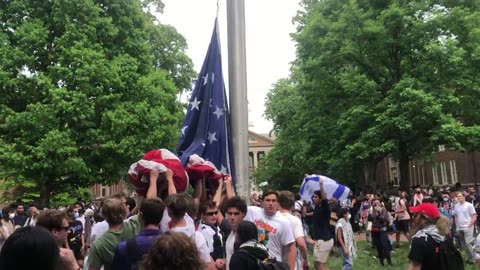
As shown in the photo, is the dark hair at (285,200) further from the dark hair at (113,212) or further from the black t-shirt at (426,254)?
the dark hair at (113,212)

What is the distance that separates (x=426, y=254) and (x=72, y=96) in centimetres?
1967

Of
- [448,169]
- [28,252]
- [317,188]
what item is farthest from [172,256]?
[448,169]

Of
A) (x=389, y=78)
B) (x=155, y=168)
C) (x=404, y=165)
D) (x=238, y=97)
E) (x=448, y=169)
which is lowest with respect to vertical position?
(x=155, y=168)

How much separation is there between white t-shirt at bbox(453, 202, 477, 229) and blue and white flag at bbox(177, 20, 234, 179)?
9.02 meters

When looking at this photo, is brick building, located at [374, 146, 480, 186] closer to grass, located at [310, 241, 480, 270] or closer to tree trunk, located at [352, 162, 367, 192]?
tree trunk, located at [352, 162, 367, 192]

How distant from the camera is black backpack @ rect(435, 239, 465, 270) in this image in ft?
16.6

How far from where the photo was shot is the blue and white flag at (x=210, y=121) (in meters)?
7.12

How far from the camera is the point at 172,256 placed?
278 centimetres

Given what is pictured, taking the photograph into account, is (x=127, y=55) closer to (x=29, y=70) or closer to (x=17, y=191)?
(x=29, y=70)

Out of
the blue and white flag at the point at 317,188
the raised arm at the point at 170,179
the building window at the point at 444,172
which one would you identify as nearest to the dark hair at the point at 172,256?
the raised arm at the point at 170,179

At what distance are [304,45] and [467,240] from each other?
59.8ft

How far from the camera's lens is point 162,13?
39.4 meters

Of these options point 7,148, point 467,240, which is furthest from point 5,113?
point 467,240

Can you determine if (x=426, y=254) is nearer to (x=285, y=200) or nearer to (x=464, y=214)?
(x=285, y=200)
